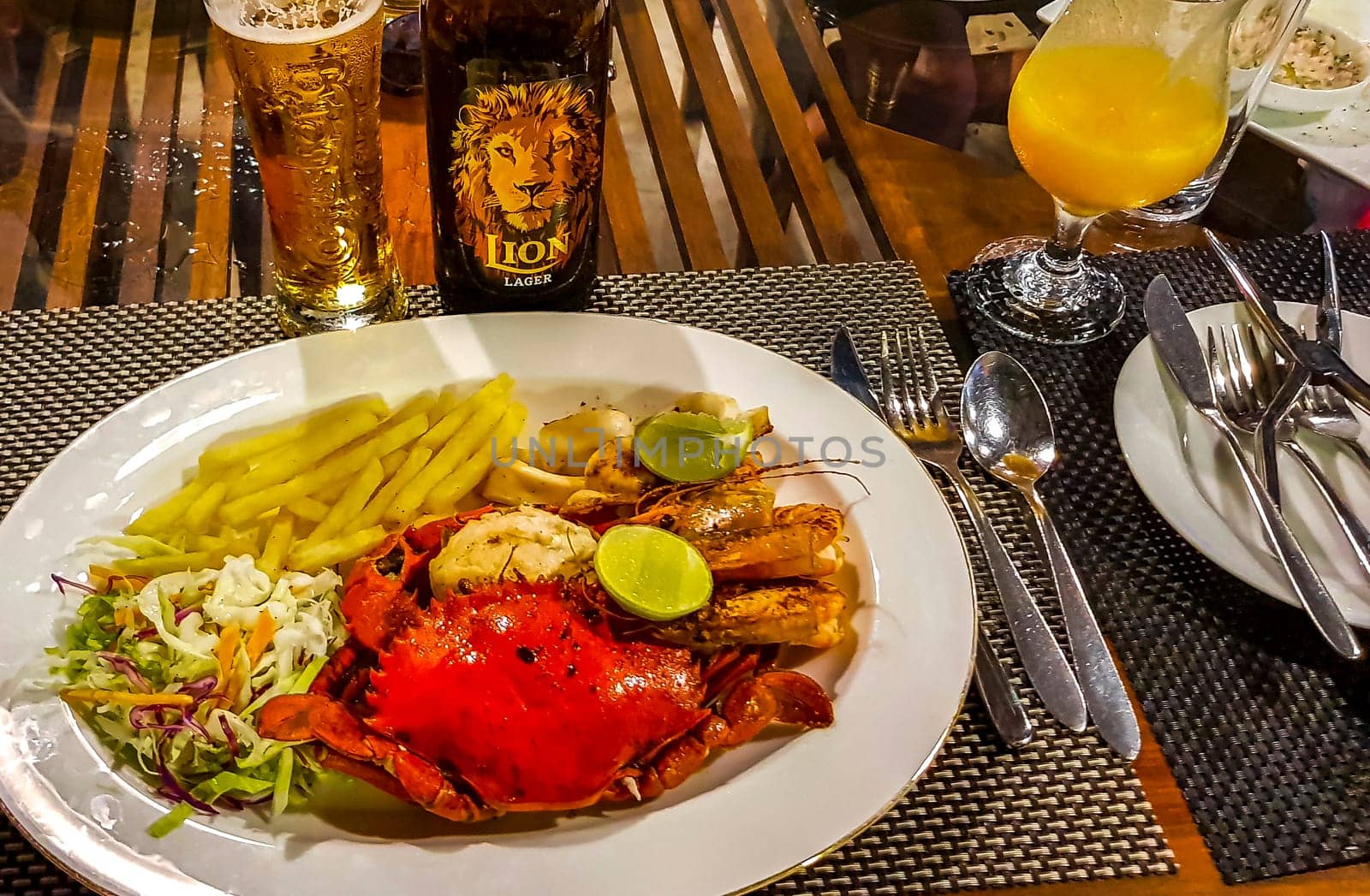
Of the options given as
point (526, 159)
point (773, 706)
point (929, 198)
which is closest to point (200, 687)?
point (773, 706)

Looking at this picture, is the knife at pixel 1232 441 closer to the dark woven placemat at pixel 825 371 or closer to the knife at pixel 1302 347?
the knife at pixel 1302 347

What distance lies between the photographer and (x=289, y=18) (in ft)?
3.06

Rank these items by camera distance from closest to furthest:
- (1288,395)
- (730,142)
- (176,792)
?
(176,792), (1288,395), (730,142)

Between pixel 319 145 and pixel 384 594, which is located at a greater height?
pixel 319 145

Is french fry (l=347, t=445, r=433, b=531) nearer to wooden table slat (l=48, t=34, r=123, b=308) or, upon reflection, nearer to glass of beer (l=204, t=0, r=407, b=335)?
glass of beer (l=204, t=0, r=407, b=335)

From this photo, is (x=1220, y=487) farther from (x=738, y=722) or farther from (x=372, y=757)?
(x=372, y=757)

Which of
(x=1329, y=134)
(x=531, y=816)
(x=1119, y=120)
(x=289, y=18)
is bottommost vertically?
(x=531, y=816)

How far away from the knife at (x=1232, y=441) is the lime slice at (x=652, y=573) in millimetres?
559

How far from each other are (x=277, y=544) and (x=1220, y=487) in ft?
3.12

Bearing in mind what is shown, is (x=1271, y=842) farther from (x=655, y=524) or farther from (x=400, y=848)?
(x=400, y=848)

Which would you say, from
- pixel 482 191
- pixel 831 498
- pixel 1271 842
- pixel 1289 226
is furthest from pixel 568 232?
pixel 1289 226

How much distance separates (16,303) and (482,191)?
0.62m

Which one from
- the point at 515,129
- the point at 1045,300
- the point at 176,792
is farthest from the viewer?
the point at 1045,300

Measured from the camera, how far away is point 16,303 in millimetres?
1168
